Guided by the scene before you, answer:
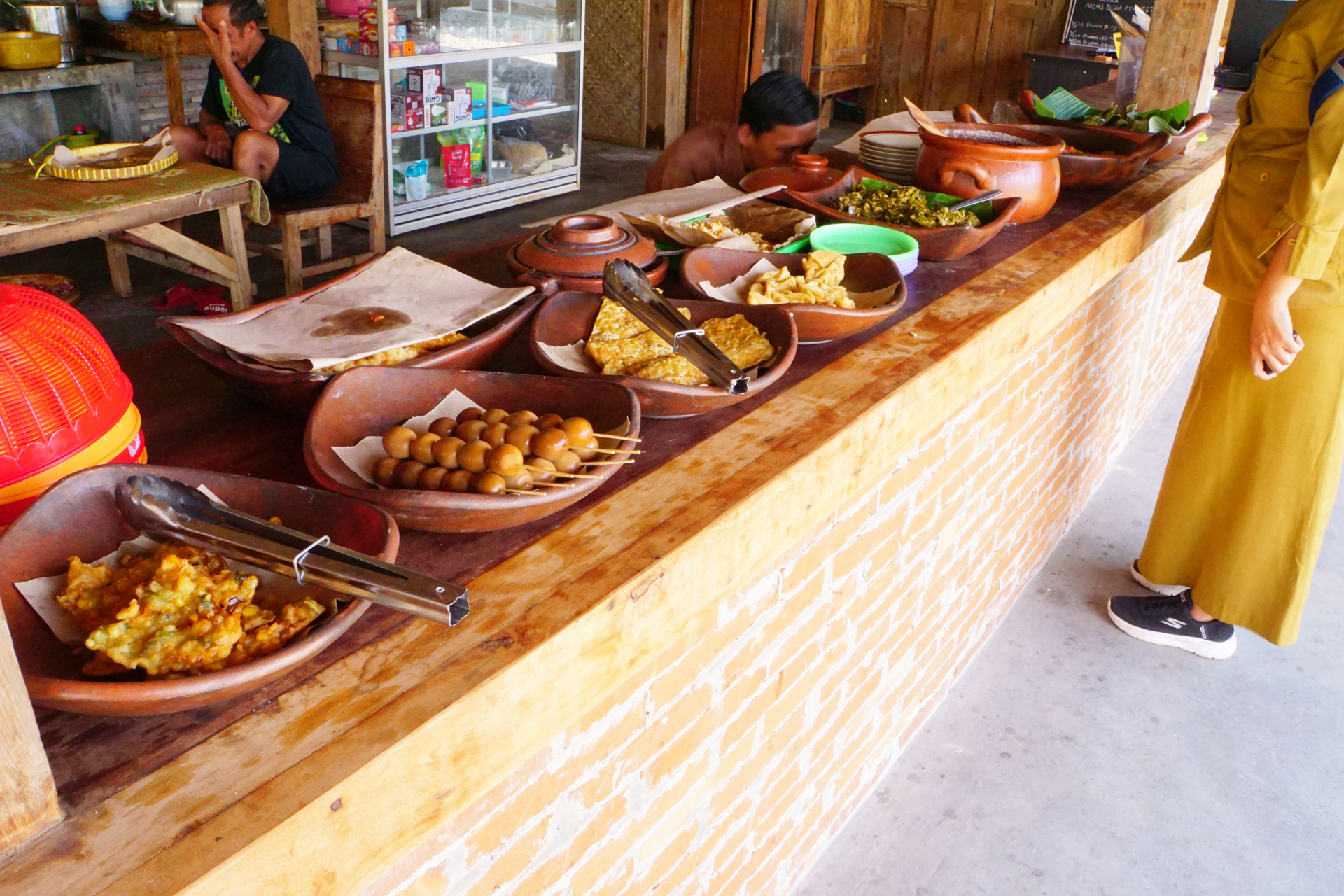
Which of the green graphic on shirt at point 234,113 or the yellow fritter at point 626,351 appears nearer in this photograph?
the yellow fritter at point 626,351

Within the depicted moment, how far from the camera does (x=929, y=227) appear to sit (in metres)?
2.10

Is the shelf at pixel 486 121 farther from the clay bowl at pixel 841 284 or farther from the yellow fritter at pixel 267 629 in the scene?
the yellow fritter at pixel 267 629

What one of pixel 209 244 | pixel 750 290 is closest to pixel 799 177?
pixel 750 290

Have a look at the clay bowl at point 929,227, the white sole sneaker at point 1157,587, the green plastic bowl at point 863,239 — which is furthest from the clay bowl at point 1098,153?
the white sole sneaker at point 1157,587

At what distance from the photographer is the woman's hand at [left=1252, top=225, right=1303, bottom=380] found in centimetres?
221

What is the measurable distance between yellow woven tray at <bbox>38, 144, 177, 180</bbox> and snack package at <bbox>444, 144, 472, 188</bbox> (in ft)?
9.26

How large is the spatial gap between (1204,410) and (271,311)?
2.41m

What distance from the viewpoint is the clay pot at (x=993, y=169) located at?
2.28 m

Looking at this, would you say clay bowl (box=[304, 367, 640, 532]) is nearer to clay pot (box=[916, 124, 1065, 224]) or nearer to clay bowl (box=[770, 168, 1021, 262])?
clay bowl (box=[770, 168, 1021, 262])

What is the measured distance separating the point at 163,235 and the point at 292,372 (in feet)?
11.6

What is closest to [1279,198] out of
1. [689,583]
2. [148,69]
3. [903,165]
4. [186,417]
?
[903,165]

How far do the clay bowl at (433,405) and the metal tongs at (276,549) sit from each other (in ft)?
0.41

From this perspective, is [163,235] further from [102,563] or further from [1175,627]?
[1175,627]

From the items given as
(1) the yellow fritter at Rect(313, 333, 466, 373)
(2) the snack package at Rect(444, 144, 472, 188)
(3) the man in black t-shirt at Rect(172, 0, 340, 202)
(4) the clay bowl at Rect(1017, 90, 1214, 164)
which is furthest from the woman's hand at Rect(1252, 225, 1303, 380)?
(2) the snack package at Rect(444, 144, 472, 188)
